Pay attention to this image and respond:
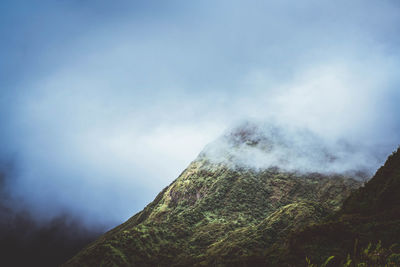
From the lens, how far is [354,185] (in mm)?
180125

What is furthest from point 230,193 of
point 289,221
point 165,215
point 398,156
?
point 398,156

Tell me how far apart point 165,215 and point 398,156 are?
555ft

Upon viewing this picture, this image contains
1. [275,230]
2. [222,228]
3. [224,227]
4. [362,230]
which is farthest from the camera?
[224,227]

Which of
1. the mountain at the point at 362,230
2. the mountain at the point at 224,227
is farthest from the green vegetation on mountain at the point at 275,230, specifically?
the mountain at the point at 224,227

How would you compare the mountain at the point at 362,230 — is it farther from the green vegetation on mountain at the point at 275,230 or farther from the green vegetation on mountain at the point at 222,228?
the green vegetation on mountain at the point at 222,228

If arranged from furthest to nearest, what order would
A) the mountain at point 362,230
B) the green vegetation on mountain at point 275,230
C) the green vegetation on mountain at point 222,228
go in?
1. the green vegetation on mountain at point 222,228
2. the green vegetation on mountain at point 275,230
3. the mountain at point 362,230

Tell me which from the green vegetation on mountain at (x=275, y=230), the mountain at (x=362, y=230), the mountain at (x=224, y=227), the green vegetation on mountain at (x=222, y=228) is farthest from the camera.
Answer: the green vegetation on mountain at (x=222, y=228)

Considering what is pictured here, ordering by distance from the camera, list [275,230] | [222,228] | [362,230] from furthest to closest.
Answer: [222,228]
[275,230]
[362,230]

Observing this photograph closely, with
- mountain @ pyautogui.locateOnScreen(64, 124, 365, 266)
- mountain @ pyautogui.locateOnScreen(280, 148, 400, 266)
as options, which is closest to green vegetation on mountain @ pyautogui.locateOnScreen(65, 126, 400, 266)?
mountain @ pyautogui.locateOnScreen(280, 148, 400, 266)

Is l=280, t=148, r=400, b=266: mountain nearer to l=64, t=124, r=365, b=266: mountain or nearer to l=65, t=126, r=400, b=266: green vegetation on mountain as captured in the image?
l=65, t=126, r=400, b=266: green vegetation on mountain

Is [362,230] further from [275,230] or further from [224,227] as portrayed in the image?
[224,227]

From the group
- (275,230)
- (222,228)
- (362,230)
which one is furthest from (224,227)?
(362,230)

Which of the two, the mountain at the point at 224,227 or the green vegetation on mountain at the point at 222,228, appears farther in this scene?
the green vegetation on mountain at the point at 222,228

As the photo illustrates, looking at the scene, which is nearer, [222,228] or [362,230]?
[362,230]
